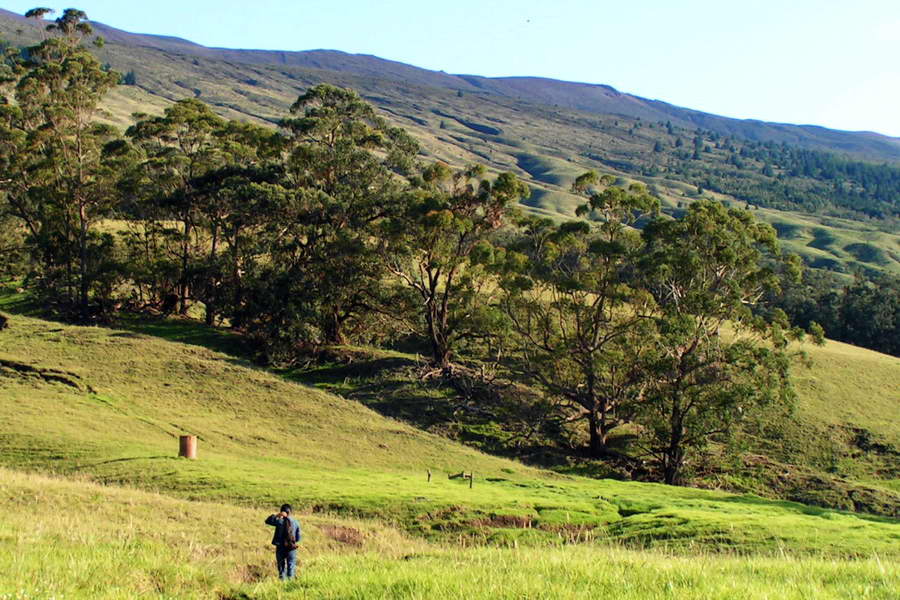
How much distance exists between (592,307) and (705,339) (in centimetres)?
719

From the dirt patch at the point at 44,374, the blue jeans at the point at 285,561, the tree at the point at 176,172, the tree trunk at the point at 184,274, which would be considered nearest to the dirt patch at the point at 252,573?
the blue jeans at the point at 285,561

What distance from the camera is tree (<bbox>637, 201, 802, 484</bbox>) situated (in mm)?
38719

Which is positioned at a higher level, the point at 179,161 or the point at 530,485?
the point at 179,161

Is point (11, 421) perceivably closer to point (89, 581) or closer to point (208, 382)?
point (208, 382)

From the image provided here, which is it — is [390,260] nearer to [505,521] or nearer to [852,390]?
[505,521]

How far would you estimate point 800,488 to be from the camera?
1502 inches

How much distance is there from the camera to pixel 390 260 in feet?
167

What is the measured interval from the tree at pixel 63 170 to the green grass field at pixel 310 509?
13022 mm

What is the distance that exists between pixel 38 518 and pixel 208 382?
2396cm

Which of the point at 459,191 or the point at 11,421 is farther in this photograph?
the point at 459,191

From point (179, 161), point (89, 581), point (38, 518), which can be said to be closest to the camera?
point (89, 581)

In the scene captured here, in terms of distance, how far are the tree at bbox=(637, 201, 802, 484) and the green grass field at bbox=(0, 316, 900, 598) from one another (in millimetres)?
5976

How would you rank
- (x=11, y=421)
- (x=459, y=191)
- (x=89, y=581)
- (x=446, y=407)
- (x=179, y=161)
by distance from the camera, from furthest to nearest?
(x=179, y=161) < (x=459, y=191) < (x=446, y=407) < (x=11, y=421) < (x=89, y=581)

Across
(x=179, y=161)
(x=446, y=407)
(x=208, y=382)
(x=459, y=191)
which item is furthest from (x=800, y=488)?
(x=179, y=161)
